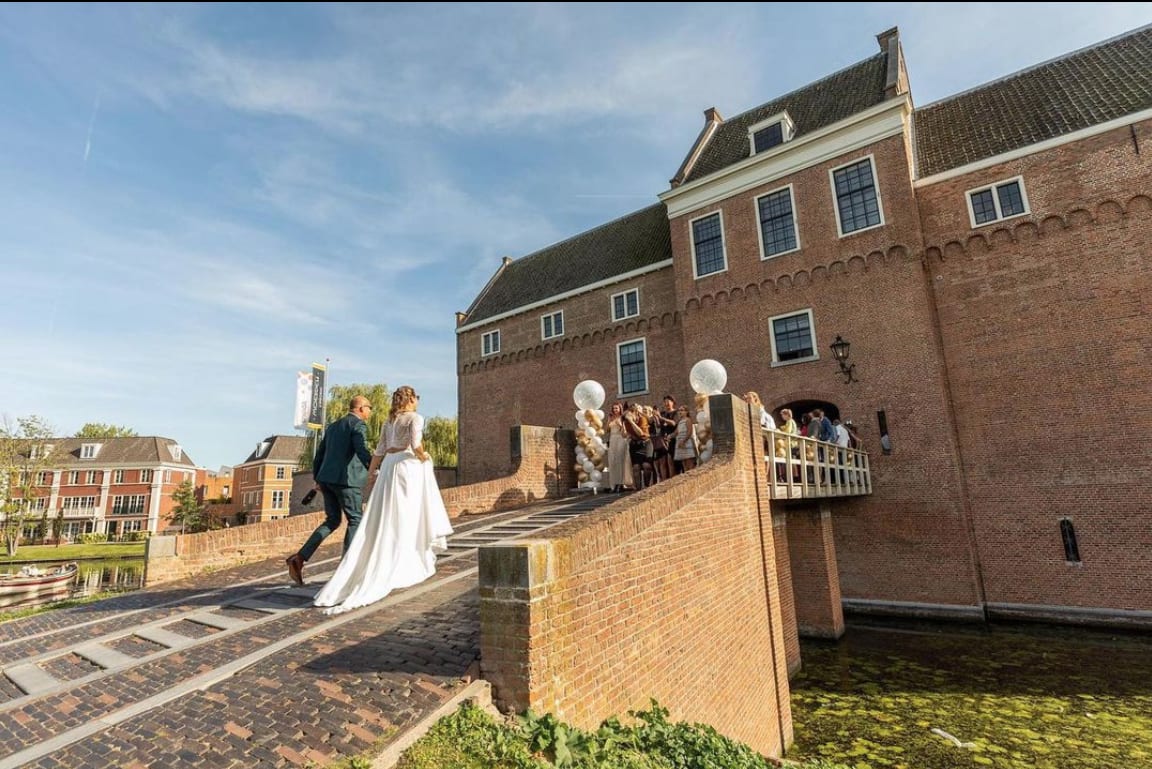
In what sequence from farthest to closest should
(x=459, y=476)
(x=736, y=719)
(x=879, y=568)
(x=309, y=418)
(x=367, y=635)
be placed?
(x=459, y=476) → (x=309, y=418) → (x=879, y=568) → (x=736, y=719) → (x=367, y=635)

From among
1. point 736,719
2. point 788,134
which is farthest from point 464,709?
point 788,134

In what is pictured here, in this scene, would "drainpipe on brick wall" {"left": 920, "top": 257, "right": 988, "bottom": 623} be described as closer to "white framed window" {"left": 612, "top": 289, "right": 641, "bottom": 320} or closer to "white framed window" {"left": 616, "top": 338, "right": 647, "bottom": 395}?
"white framed window" {"left": 616, "top": 338, "right": 647, "bottom": 395}

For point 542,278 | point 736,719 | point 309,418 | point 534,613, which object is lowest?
point 736,719

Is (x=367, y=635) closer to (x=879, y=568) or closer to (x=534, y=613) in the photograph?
(x=534, y=613)

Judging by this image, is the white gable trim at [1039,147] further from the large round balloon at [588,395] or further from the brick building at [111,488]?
the brick building at [111,488]

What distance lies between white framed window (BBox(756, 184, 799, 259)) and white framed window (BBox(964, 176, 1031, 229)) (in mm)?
4638

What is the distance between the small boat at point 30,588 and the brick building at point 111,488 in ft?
→ 123

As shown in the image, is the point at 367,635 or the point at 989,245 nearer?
the point at 367,635

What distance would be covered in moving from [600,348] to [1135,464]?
624 inches

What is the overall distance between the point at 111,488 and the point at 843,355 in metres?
69.0

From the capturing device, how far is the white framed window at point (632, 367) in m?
21.1

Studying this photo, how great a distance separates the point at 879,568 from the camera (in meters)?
14.7

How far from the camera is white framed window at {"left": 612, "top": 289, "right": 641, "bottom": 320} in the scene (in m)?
21.7

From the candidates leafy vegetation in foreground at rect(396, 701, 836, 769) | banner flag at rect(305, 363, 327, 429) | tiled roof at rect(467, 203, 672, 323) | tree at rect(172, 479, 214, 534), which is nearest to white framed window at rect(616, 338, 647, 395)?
tiled roof at rect(467, 203, 672, 323)
